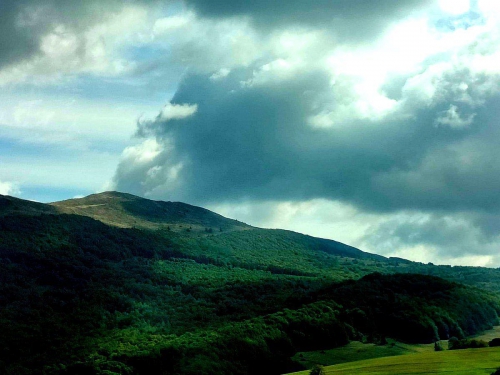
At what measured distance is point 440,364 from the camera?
11812cm

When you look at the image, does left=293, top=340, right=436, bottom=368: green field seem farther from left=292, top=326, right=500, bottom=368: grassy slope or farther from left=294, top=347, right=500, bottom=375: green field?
left=294, top=347, right=500, bottom=375: green field

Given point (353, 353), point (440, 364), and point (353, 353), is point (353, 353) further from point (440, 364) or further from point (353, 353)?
point (440, 364)

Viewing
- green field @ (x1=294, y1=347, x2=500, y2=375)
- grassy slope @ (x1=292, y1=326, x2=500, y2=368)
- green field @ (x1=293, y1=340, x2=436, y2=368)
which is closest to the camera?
green field @ (x1=294, y1=347, x2=500, y2=375)

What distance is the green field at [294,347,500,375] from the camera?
10931 cm

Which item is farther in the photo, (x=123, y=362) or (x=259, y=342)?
(x=259, y=342)

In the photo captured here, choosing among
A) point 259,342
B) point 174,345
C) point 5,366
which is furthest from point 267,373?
point 5,366

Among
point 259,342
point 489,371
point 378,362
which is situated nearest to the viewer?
point 489,371

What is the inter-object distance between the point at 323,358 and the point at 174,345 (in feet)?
126

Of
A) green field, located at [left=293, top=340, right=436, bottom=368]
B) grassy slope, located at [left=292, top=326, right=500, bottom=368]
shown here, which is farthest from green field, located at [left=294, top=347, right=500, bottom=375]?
green field, located at [left=293, top=340, right=436, bottom=368]

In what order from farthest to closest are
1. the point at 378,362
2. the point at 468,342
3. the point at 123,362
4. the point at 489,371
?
the point at 123,362 < the point at 468,342 < the point at 378,362 < the point at 489,371

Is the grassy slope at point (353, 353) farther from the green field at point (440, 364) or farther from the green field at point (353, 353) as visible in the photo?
the green field at point (440, 364)

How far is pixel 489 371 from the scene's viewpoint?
104 metres

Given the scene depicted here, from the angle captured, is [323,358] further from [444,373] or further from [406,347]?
[444,373]

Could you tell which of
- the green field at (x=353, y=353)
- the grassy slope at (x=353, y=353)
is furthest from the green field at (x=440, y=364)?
the green field at (x=353, y=353)
